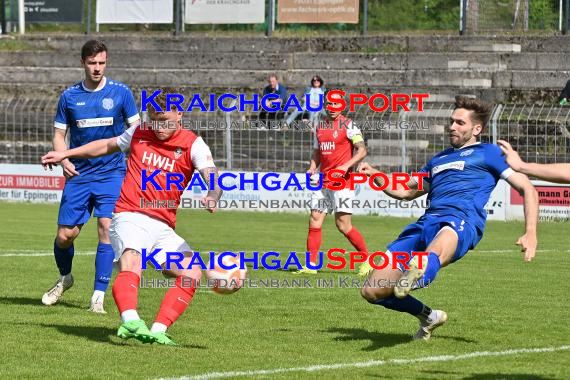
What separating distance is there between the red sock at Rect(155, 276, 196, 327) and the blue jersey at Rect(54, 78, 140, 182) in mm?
2617

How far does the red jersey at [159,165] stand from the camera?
8289mm

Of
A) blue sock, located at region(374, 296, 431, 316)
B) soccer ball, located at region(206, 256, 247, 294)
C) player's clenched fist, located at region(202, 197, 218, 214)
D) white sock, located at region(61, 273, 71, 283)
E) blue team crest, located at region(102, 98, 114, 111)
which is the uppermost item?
blue team crest, located at region(102, 98, 114, 111)

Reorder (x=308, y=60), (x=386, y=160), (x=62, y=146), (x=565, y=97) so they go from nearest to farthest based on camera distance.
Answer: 1. (x=62, y=146)
2. (x=565, y=97)
3. (x=386, y=160)
4. (x=308, y=60)

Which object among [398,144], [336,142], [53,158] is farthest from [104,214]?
[398,144]

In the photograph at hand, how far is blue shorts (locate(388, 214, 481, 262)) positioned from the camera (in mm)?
8203

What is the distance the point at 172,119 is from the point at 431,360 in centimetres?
254

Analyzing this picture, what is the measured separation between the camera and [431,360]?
24.9 ft

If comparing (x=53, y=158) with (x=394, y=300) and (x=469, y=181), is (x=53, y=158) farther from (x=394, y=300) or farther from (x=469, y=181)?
(x=469, y=181)

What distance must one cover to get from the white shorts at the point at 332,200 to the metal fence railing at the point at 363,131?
338 inches

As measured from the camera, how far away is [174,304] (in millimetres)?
8039

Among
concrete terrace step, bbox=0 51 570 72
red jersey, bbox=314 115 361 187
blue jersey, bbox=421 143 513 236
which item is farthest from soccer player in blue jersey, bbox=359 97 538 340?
concrete terrace step, bbox=0 51 570 72

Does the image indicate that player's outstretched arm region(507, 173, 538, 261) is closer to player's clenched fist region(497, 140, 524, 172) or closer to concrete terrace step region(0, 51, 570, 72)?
player's clenched fist region(497, 140, 524, 172)

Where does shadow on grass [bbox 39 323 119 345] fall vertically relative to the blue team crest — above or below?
below

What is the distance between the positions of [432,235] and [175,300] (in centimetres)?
195
